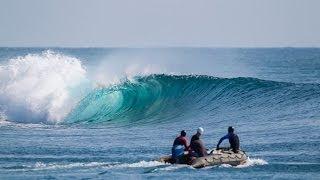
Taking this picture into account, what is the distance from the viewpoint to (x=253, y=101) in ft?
135

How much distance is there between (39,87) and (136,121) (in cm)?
949

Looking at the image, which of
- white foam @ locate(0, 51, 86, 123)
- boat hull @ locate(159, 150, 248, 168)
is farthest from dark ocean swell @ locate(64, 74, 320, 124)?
boat hull @ locate(159, 150, 248, 168)

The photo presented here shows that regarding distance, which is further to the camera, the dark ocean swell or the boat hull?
the dark ocean swell

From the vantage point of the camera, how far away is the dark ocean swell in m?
39.0

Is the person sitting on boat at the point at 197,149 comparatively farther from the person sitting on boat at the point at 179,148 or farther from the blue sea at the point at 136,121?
the blue sea at the point at 136,121

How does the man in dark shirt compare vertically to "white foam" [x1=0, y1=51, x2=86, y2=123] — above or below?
below

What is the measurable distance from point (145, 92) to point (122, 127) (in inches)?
368

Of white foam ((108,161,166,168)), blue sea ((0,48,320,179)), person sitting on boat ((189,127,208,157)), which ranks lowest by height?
white foam ((108,161,166,168))

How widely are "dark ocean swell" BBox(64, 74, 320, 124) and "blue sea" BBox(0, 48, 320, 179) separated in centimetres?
6

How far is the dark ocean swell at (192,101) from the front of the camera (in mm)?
39000

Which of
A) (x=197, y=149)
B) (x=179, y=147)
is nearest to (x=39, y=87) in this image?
(x=179, y=147)

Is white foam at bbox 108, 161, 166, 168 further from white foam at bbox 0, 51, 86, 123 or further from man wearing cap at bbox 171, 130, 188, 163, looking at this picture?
white foam at bbox 0, 51, 86, 123

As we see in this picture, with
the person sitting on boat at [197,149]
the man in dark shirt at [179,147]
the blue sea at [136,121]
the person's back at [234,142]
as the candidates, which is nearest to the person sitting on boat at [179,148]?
the man in dark shirt at [179,147]

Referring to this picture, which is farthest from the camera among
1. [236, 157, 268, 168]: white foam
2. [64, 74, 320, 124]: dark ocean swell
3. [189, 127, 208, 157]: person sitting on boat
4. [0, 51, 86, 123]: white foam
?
[0, 51, 86, 123]: white foam
